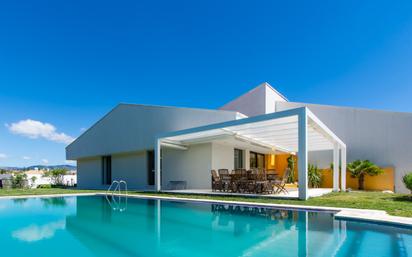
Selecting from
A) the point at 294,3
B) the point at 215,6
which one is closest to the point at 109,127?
the point at 215,6

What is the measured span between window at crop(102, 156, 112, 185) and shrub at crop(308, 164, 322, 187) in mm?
16153

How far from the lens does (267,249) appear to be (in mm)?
5691

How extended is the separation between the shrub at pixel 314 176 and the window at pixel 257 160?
4.34 meters

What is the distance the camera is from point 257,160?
2514cm

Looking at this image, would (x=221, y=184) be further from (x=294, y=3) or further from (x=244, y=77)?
(x=244, y=77)

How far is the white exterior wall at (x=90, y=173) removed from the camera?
87.9ft

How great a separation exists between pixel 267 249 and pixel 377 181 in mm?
18508

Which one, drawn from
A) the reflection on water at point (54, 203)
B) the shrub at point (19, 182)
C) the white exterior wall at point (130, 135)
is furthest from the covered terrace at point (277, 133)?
the shrub at point (19, 182)

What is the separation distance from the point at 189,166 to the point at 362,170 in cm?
1181

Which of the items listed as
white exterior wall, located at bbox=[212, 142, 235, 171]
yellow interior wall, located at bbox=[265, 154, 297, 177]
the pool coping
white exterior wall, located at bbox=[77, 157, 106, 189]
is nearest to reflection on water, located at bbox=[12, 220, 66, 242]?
the pool coping

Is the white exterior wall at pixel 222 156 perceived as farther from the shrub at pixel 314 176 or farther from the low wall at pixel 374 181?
the shrub at pixel 314 176

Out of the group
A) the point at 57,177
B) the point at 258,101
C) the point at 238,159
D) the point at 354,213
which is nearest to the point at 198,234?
the point at 354,213

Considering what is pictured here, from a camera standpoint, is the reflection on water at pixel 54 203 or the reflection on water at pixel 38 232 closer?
the reflection on water at pixel 38 232

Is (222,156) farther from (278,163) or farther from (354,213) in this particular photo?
(354,213)
